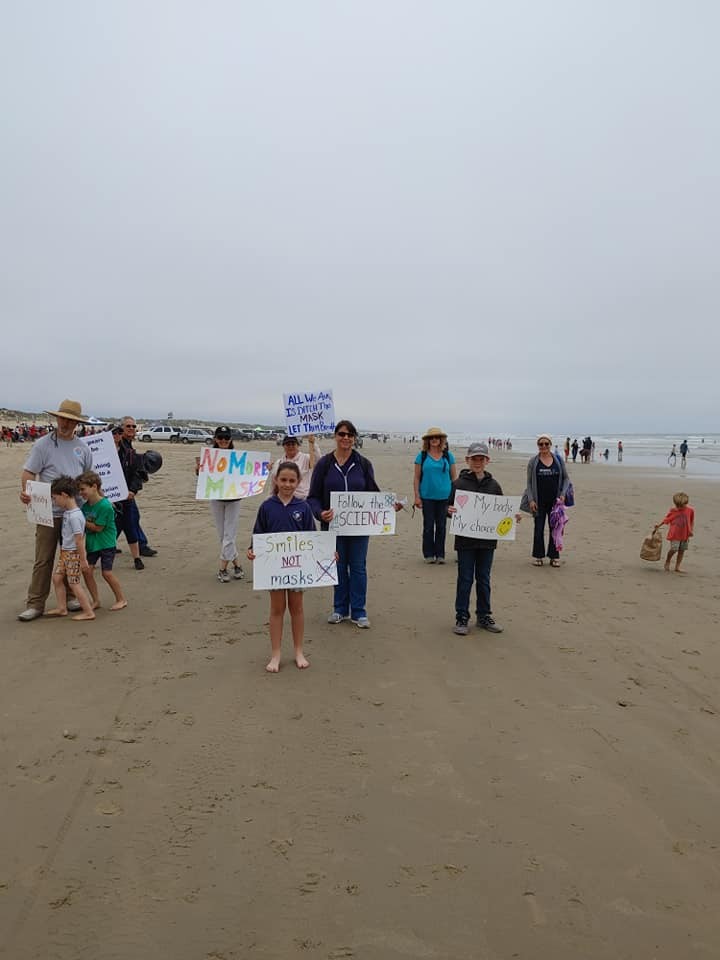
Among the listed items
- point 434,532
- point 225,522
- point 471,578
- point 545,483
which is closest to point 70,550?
point 225,522

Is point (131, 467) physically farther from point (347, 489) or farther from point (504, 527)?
point (504, 527)

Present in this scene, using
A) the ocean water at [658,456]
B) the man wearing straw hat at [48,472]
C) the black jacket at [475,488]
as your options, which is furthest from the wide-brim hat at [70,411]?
the ocean water at [658,456]

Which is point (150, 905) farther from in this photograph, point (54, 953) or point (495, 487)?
point (495, 487)

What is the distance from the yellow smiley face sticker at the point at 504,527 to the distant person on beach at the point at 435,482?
245cm

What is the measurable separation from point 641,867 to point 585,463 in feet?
124

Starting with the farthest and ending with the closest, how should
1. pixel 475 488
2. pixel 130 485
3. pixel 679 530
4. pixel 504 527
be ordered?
pixel 679 530 → pixel 130 485 → pixel 475 488 → pixel 504 527

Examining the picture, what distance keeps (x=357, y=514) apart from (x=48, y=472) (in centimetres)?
315

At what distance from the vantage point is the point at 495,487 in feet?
19.8

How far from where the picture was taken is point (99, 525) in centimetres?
614

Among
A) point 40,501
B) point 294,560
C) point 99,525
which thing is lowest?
point 294,560

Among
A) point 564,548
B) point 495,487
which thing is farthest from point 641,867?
point 564,548

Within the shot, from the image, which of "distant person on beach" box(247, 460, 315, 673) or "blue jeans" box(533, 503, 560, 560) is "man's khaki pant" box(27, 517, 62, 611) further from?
"blue jeans" box(533, 503, 560, 560)

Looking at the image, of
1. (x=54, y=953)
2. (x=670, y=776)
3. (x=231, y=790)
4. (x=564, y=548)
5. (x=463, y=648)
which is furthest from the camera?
(x=564, y=548)

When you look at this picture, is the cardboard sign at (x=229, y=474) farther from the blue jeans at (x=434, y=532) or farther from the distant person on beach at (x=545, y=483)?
the distant person on beach at (x=545, y=483)
